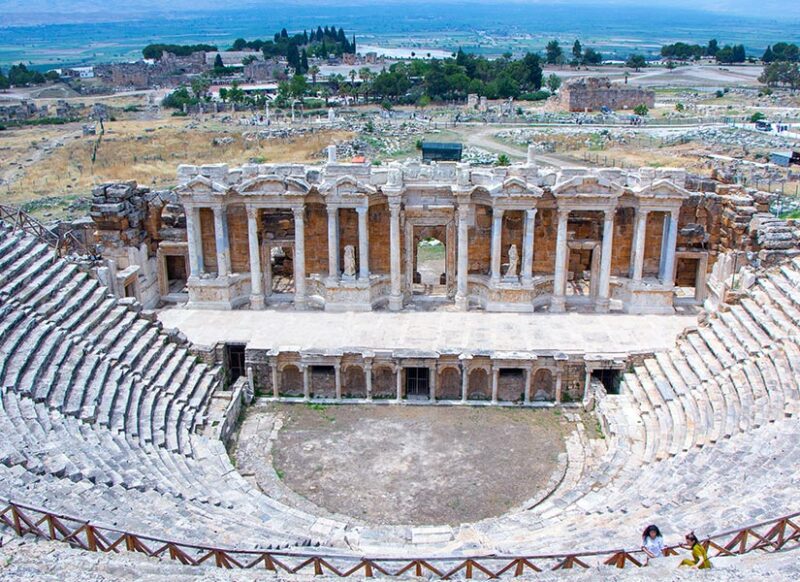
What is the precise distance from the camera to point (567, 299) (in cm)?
2694

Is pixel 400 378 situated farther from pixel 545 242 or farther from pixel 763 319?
pixel 763 319

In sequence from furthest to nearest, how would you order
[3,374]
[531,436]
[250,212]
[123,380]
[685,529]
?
[250,212], [531,436], [123,380], [3,374], [685,529]

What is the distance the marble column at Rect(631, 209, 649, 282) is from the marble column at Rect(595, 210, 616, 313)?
29.1 inches

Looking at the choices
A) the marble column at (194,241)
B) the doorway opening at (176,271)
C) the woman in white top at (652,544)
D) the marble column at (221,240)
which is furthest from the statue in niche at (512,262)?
the woman in white top at (652,544)

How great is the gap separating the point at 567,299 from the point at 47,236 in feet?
52.6

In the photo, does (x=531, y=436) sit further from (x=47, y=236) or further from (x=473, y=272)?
(x=47, y=236)

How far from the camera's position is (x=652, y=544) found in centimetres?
1111

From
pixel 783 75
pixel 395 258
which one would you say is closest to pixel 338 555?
pixel 395 258

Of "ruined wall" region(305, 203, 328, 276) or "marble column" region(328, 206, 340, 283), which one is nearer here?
"marble column" region(328, 206, 340, 283)

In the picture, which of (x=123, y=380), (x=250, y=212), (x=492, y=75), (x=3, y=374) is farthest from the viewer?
(x=492, y=75)

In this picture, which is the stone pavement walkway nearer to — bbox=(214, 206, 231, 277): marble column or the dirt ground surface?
bbox=(214, 206, 231, 277): marble column

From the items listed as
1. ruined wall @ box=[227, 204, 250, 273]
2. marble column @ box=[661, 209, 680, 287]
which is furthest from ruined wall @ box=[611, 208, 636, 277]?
ruined wall @ box=[227, 204, 250, 273]

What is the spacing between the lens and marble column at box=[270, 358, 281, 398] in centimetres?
2333

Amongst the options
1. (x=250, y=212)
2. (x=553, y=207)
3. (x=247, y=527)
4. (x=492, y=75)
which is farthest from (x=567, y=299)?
(x=492, y=75)
